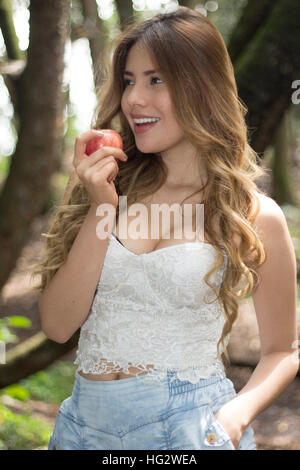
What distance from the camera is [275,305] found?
2.46m

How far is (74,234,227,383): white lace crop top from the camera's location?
7.49 feet

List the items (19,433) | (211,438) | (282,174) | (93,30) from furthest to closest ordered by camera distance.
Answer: (282,174) → (93,30) → (19,433) → (211,438)

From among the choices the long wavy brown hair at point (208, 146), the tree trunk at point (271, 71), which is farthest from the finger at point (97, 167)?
the tree trunk at point (271, 71)

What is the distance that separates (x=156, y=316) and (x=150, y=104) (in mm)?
938

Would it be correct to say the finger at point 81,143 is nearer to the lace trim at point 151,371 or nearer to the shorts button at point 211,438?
the lace trim at point 151,371

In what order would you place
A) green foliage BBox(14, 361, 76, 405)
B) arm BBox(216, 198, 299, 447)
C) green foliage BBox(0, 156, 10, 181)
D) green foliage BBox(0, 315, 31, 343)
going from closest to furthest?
arm BBox(216, 198, 299, 447), green foliage BBox(0, 315, 31, 343), green foliage BBox(14, 361, 76, 405), green foliage BBox(0, 156, 10, 181)

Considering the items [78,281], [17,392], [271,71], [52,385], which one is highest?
[271,71]

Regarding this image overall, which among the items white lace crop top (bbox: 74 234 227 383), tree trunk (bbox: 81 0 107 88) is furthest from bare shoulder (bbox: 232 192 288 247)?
tree trunk (bbox: 81 0 107 88)

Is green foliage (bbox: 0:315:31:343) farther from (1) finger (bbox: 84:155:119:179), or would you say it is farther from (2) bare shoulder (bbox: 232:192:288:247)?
(2) bare shoulder (bbox: 232:192:288:247)

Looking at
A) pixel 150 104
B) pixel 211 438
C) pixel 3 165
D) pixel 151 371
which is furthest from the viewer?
pixel 3 165

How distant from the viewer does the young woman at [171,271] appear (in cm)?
222

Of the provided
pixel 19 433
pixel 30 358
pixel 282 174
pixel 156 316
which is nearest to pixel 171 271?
pixel 156 316

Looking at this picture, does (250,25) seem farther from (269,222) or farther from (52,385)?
(52,385)

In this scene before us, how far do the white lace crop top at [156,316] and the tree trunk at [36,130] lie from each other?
3.01m
